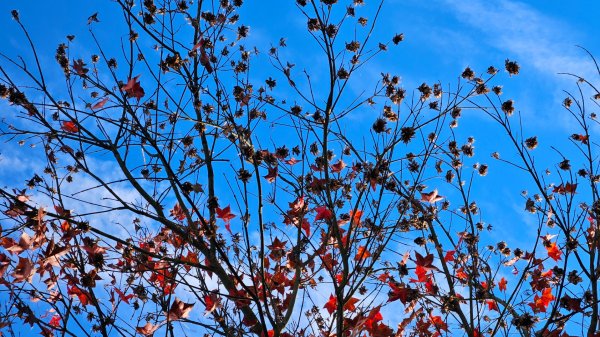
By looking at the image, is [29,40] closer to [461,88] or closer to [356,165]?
[356,165]

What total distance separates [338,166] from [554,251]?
85.5 inches

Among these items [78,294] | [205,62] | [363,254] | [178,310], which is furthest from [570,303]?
[78,294]

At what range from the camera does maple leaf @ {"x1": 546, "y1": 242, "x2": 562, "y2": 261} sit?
4969 millimetres

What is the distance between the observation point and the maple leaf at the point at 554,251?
196 inches

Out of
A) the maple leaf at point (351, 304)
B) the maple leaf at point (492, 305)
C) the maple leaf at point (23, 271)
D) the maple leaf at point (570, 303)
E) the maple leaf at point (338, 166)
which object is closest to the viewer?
the maple leaf at point (23, 271)

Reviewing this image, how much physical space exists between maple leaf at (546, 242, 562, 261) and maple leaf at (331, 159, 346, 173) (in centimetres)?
211

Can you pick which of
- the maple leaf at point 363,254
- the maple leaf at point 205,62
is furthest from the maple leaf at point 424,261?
the maple leaf at point 205,62

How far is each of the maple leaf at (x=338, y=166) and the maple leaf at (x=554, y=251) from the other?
2.11m

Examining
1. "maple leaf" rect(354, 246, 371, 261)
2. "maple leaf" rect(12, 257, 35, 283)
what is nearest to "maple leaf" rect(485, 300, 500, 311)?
"maple leaf" rect(354, 246, 371, 261)

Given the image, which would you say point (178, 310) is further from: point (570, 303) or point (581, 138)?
point (581, 138)

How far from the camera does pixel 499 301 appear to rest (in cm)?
460

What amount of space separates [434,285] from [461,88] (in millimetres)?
1679

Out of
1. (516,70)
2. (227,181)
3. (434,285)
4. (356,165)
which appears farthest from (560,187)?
(227,181)

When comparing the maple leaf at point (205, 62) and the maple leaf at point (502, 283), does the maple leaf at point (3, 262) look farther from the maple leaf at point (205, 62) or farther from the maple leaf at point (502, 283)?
the maple leaf at point (502, 283)
